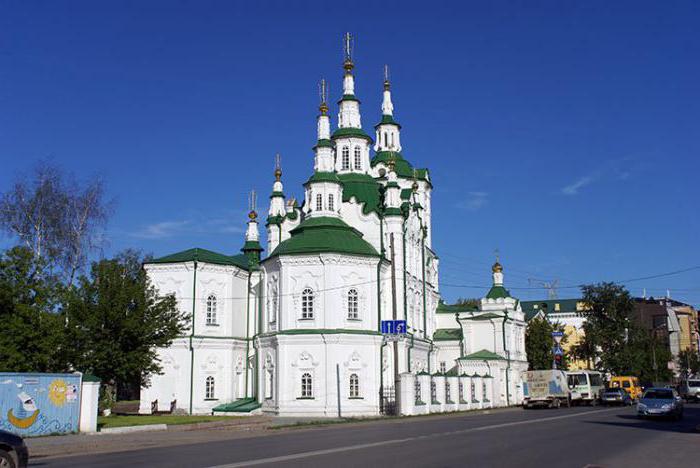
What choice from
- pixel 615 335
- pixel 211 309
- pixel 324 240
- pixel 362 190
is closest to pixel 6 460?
pixel 324 240

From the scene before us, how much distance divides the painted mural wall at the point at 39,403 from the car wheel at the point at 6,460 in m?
11.3

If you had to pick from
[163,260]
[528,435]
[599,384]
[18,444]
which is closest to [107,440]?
[18,444]

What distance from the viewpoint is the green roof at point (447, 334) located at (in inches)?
2206

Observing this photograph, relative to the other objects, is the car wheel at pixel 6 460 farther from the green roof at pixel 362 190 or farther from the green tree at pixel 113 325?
the green roof at pixel 362 190

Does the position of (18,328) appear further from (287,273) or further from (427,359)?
(427,359)

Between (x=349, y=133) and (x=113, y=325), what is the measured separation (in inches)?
958

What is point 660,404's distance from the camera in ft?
96.8

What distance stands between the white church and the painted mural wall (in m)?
15.9

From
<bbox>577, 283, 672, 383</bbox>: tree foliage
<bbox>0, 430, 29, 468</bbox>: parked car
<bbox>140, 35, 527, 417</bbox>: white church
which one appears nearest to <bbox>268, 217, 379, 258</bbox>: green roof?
<bbox>140, 35, 527, 417</bbox>: white church

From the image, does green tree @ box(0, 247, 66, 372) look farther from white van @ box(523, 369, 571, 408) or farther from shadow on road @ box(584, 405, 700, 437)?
white van @ box(523, 369, 571, 408)

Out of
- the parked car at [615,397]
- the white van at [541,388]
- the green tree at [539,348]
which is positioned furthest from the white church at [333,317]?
the green tree at [539,348]

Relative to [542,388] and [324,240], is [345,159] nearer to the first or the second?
[324,240]

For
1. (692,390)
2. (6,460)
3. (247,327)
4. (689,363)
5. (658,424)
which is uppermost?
(247,327)

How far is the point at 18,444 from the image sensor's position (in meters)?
12.6
